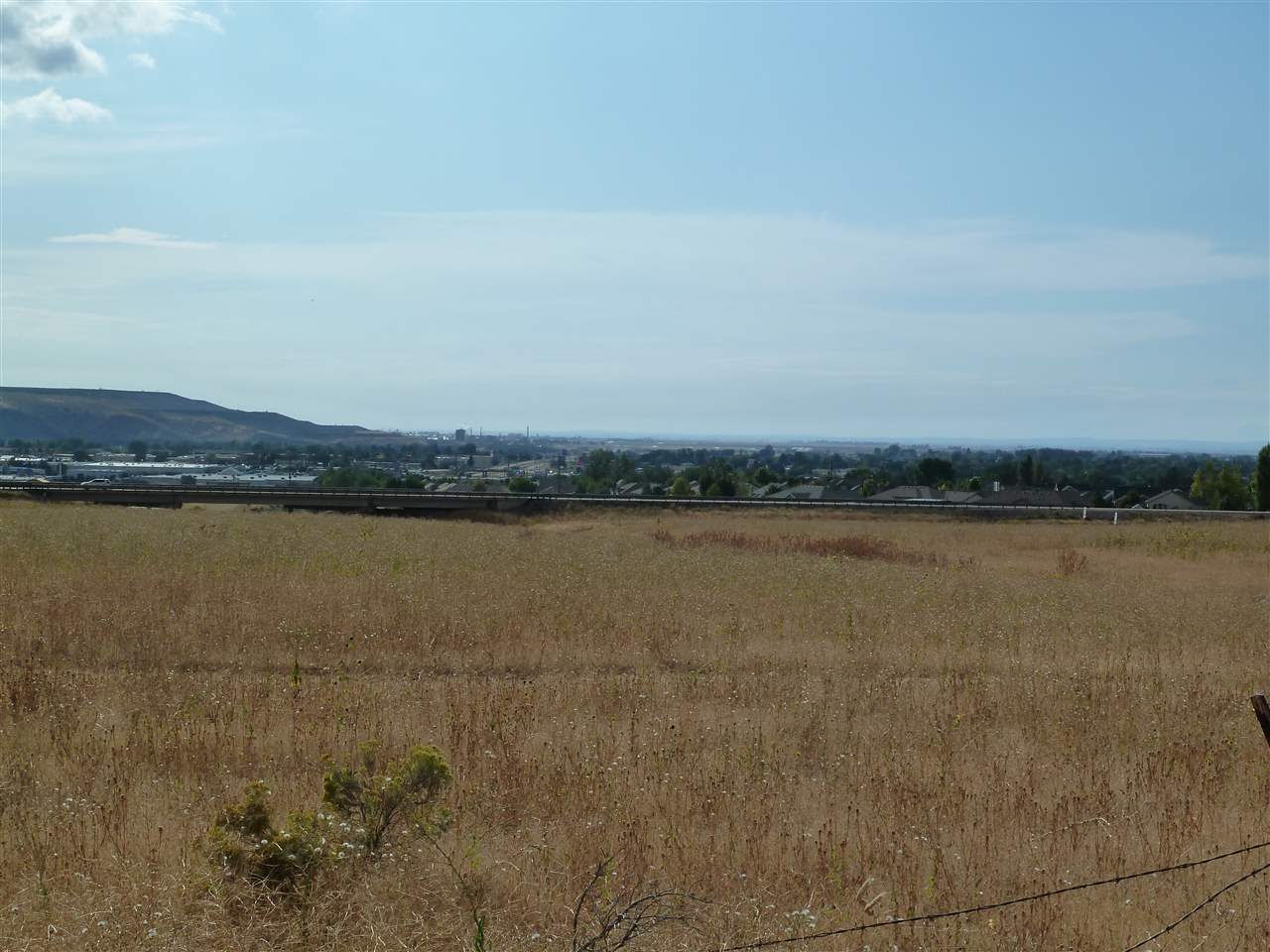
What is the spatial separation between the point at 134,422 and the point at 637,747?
7219 inches

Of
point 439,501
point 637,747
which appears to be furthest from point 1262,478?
point 637,747

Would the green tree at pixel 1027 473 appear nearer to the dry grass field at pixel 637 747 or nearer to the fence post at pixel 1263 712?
the dry grass field at pixel 637 747

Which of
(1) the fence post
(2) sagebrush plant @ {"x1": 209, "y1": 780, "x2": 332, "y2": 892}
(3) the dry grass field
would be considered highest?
(1) the fence post

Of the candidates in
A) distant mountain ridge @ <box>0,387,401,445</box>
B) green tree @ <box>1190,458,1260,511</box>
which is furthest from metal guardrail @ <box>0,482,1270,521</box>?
distant mountain ridge @ <box>0,387,401,445</box>

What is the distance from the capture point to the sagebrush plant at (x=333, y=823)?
5859mm

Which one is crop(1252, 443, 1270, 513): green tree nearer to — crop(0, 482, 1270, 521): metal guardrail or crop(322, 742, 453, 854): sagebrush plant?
crop(0, 482, 1270, 521): metal guardrail

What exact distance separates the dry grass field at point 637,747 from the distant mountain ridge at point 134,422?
137 meters

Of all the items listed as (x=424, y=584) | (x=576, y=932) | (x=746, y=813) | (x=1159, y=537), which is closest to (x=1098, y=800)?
(x=746, y=813)

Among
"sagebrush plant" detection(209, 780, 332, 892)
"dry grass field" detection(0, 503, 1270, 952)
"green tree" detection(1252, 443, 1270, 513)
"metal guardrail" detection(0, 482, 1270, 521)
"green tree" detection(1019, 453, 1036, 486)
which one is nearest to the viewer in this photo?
"sagebrush plant" detection(209, 780, 332, 892)

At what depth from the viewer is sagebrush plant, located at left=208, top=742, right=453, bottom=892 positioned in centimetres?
586

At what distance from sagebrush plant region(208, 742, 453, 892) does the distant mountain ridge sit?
145 metres

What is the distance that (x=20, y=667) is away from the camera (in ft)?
37.3

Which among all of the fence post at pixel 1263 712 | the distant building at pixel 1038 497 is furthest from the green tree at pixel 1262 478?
the fence post at pixel 1263 712

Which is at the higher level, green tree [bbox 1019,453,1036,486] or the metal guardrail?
green tree [bbox 1019,453,1036,486]
